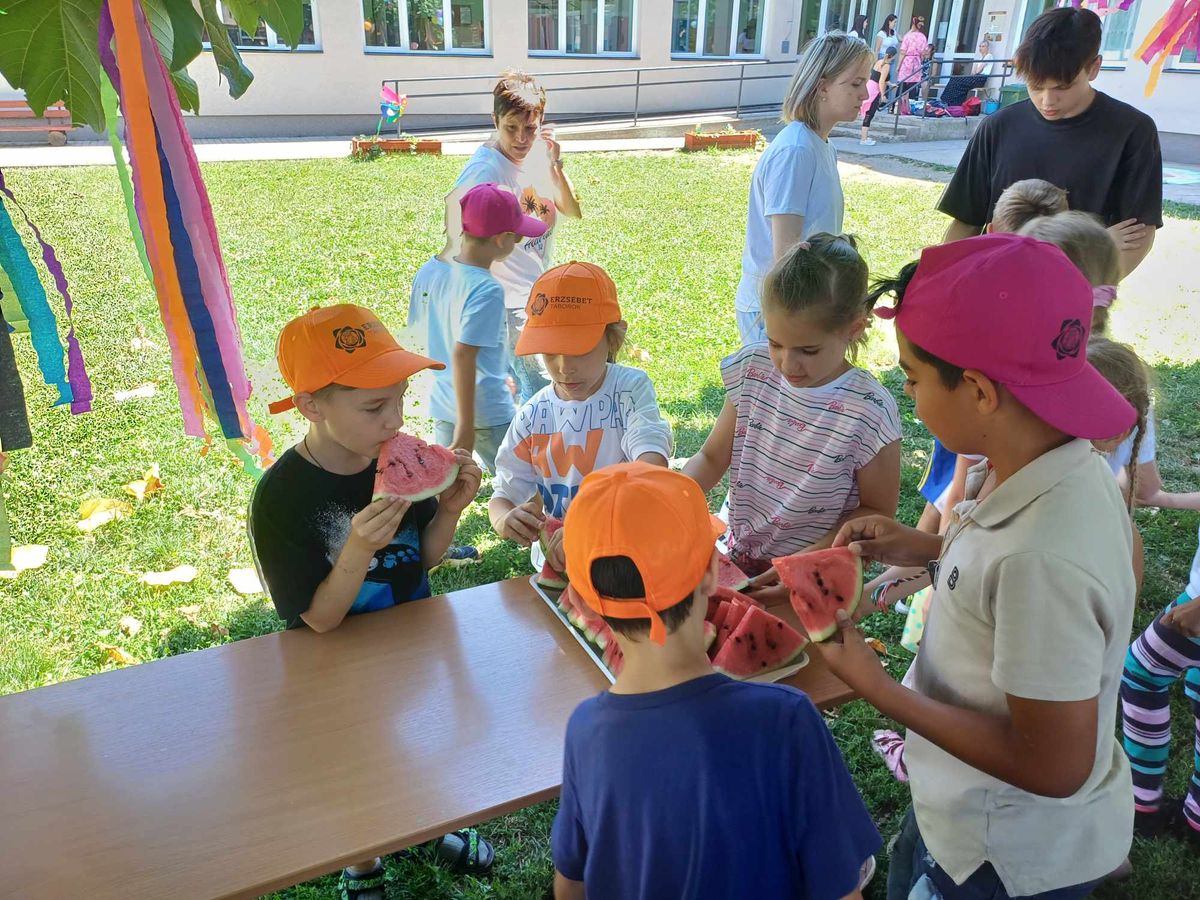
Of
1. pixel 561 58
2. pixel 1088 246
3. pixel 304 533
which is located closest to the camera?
pixel 304 533

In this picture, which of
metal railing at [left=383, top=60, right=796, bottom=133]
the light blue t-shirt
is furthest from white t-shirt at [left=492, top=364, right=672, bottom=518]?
metal railing at [left=383, top=60, right=796, bottom=133]

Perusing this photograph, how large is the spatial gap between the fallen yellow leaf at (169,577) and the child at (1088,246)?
4.33 metres

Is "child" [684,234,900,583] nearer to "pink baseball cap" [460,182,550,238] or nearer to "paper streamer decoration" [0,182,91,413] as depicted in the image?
"pink baseball cap" [460,182,550,238]

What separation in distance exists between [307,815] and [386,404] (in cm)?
112

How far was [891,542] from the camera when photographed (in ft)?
7.41

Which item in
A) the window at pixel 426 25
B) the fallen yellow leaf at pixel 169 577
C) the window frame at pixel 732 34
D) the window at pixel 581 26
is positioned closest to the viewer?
the fallen yellow leaf at pixel 169 577

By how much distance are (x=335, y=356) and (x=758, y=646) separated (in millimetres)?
1400

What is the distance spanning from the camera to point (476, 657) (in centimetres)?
230

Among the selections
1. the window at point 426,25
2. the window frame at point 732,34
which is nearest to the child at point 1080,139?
the window at point 426,25

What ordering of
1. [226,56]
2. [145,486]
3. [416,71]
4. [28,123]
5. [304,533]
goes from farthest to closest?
[416,71] → [28,123] → [145,486] → [304,533] → [226,56]

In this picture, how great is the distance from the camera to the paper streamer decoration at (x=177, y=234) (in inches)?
65.0

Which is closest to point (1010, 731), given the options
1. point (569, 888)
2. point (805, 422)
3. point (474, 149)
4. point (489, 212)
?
point (569, 888)

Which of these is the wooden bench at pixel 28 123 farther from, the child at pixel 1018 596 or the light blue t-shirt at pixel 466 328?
the child at pixel 1018 596

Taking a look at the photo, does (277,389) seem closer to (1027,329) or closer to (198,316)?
(198,316)
